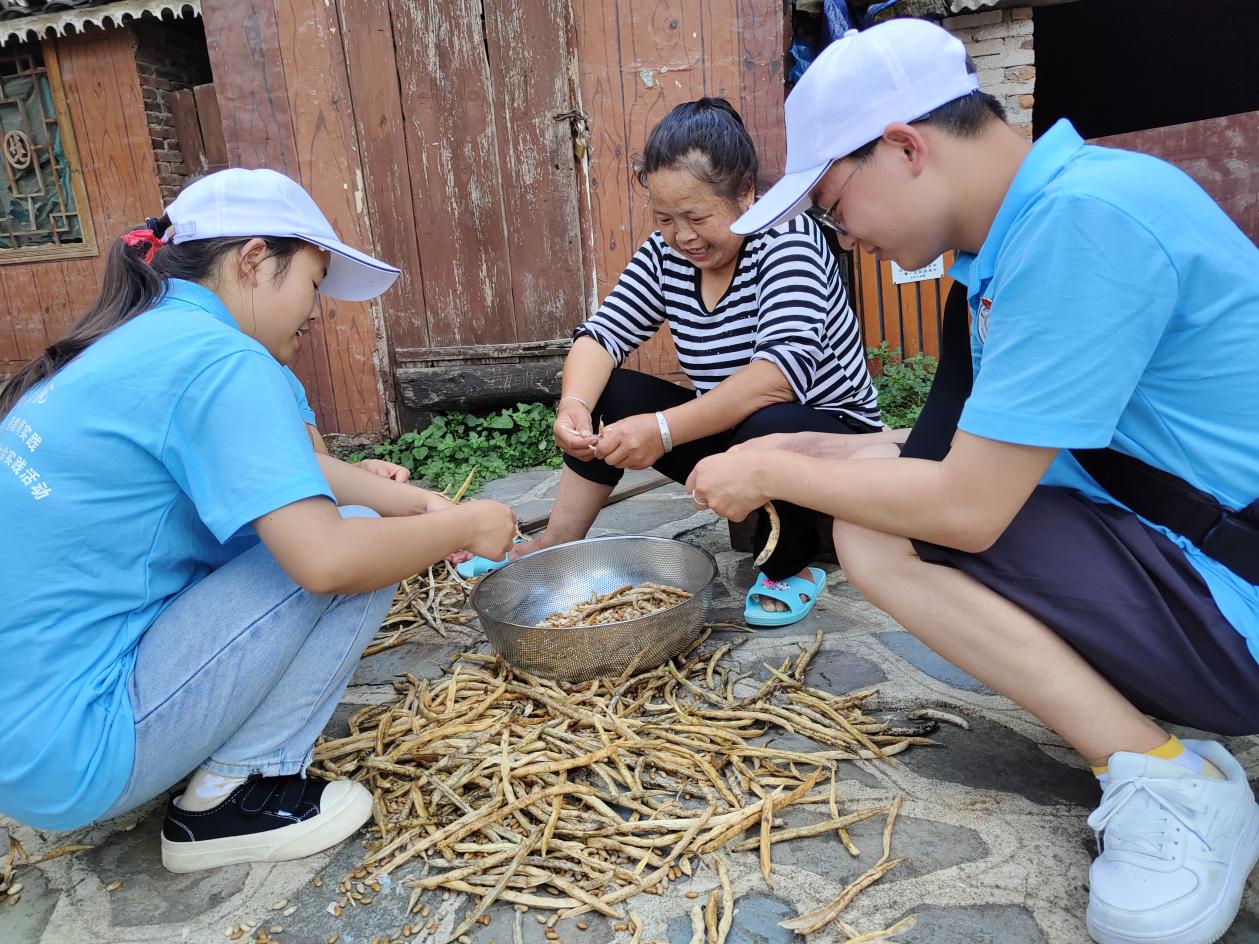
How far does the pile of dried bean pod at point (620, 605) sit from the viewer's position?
107 inches

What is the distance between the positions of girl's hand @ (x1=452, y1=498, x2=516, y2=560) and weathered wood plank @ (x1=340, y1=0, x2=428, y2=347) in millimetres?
3755

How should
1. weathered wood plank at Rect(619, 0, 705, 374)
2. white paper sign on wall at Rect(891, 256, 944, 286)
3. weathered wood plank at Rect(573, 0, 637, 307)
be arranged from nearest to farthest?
white paper sign on wall at Rect(891, 256, 944, 286) → weathered wood plank at Rect(619, 0, 705, 374) → weathered wood plank at Rect(573, 0, 637, 307)

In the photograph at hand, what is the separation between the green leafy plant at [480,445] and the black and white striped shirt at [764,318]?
2226 mm

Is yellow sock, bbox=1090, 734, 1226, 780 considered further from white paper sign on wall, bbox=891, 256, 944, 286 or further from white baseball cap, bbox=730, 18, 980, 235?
white paper sign on wall, bbox=891, 256, 944, 286

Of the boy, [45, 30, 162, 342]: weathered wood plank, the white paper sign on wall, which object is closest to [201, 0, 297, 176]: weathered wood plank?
[45, 30, 162, 342]: weathered wood plank

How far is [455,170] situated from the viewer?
5.39 metres

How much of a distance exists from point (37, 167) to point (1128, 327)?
9.17m

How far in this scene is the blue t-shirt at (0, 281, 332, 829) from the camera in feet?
5.45

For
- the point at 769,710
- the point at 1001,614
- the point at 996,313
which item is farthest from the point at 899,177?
the point at 769,710

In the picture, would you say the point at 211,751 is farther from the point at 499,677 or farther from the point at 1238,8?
the point at 1238,8

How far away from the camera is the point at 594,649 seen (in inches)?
92.5

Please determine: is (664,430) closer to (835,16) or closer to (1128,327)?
(1128,327)

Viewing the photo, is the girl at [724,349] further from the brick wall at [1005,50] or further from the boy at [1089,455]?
the brick wall at [1005,50]

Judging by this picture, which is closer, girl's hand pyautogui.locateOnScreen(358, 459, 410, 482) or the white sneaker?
the white sneaker
